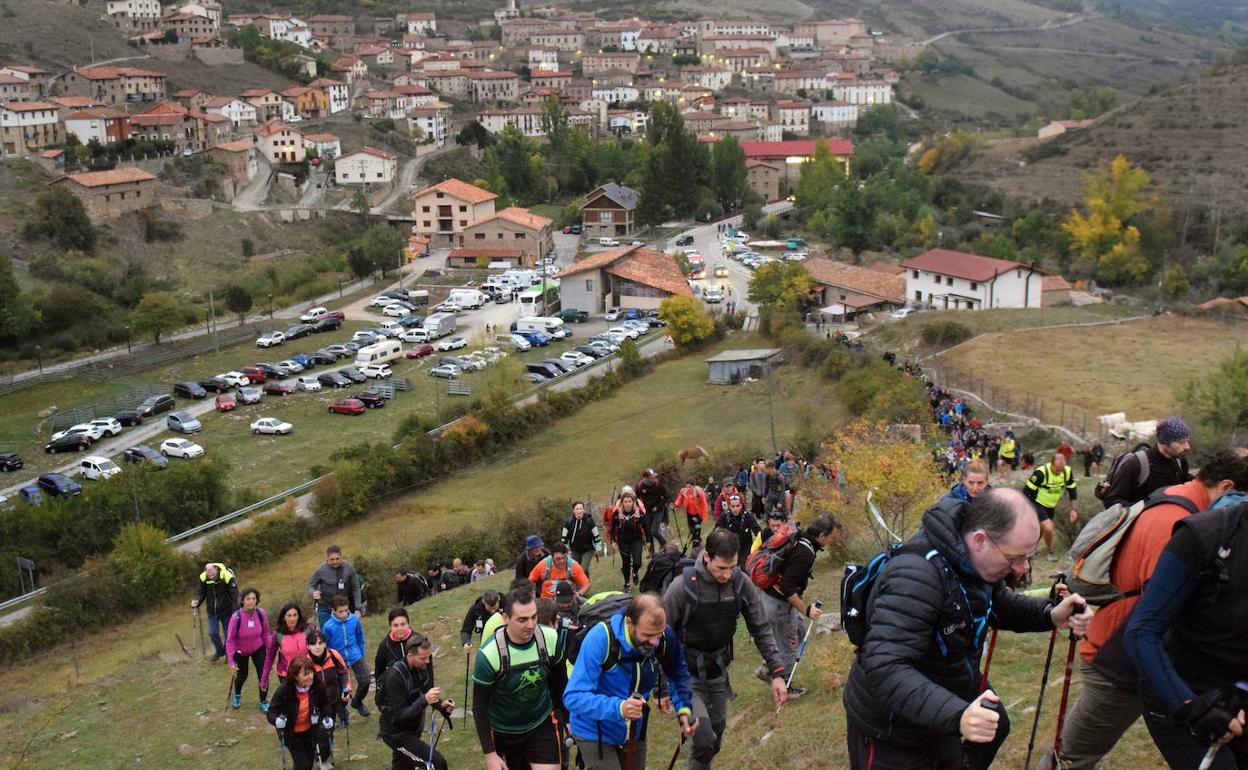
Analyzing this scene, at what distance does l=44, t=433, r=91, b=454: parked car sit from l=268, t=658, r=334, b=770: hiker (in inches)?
1188

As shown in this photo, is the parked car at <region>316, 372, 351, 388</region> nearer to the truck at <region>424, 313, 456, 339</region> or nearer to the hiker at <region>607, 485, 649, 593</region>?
the truck at <region>424, 313, 456, 339</region>

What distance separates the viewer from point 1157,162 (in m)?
82.7

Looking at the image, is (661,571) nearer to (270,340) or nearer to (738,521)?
(738,521)

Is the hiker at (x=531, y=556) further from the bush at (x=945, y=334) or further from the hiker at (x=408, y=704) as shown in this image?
the bush at (x=945, y=334)

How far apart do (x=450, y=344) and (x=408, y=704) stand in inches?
1572

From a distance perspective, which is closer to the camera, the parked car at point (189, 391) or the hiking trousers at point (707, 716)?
the hiking trousers at point (707, 716)

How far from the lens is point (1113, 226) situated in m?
65.3

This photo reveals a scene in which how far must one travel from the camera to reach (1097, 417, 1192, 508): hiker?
5598 mm

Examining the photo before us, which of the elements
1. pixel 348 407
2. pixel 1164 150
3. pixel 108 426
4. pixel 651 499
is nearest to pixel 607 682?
pixel 651 499

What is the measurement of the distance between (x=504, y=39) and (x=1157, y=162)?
254ft

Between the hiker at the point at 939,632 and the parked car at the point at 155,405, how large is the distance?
122 feet

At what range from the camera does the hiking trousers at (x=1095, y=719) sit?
4484mm

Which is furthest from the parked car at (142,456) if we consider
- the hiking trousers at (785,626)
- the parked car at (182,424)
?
the hiking trousers at (785,626)

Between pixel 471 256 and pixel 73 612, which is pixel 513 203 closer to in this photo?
pixel 471 256
